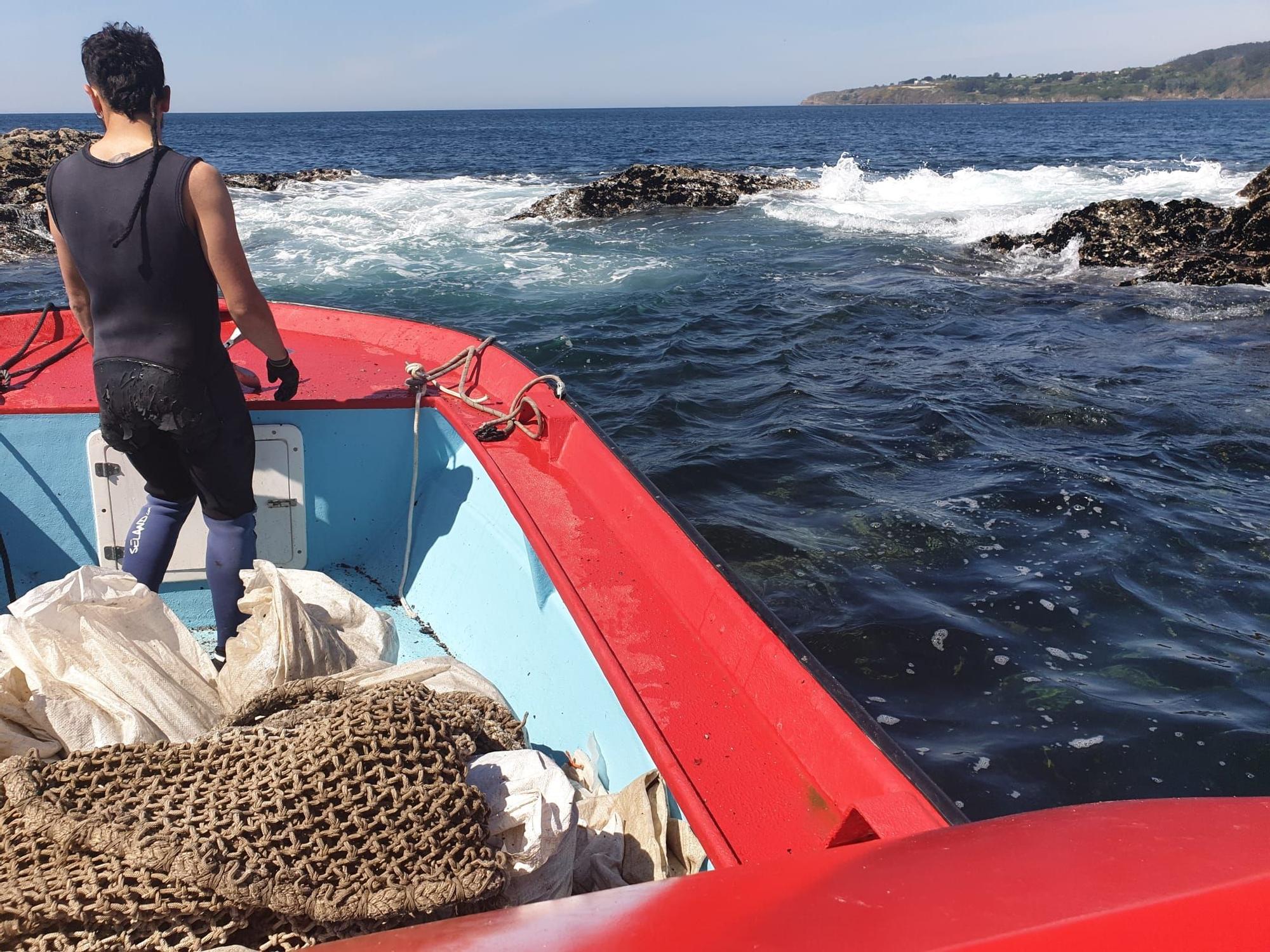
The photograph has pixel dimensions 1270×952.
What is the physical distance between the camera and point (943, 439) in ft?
22.9

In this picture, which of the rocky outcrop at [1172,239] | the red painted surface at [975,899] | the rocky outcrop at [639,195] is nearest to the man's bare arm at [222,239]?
the red painted surface at [975,899]

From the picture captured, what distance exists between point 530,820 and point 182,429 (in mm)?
1563

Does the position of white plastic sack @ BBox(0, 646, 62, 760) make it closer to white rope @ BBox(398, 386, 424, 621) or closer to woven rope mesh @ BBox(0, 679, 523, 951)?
woven rope mesh @ BBox(0, 679, 523, 951)

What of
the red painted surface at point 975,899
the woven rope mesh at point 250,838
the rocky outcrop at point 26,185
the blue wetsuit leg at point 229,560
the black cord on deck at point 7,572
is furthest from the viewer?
the rocky outcrop at point 26,185

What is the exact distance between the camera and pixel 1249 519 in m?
5.61

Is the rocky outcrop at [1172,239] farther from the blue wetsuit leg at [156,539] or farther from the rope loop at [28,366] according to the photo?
the blue wetsuit leg at [156,539]

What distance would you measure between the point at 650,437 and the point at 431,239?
39.4 ft

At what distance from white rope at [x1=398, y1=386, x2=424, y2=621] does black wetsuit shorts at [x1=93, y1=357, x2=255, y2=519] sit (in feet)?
2.69

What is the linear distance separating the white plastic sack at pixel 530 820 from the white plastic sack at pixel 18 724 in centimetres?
89

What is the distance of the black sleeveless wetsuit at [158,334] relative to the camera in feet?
7.34

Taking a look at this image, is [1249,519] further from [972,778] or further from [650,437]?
[650,437]

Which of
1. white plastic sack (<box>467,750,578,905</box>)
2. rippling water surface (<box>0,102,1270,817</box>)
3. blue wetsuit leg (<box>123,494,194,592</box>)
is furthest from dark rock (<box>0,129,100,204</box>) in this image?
white plastic sack (<box>467,750,578,905</box>)

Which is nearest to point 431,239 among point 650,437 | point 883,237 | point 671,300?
point 671,300

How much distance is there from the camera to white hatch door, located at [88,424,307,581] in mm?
3334
